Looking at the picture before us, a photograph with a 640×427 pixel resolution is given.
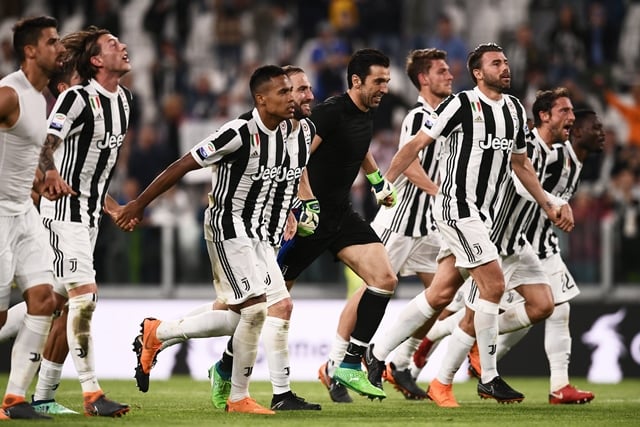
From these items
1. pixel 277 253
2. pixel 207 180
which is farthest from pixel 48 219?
pixel 207 180

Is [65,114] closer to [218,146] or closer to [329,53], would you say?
[218,146]

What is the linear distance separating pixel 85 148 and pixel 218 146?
32.3 inches

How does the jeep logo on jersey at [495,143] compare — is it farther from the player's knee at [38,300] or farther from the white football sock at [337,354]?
the player's knee at [38,300]

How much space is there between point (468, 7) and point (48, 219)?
1119 cm

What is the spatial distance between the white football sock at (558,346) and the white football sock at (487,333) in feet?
3.05

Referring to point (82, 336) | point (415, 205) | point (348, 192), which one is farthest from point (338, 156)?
point (82, 336)

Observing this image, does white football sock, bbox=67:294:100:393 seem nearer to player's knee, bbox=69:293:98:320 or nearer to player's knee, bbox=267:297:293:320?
player's knee, bbox=69:293:98:320

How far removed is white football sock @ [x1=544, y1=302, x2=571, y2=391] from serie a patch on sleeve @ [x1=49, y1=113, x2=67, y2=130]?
4238 mm

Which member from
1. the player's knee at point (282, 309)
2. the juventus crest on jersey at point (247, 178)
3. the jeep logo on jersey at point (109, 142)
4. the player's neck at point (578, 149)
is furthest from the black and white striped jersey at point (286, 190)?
the player's neck at point (578, 149)

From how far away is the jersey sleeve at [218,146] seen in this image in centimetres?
762

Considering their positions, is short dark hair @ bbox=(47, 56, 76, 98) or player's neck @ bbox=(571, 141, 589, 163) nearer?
short dark hair @ bbox=(47, 56, 76, 98)

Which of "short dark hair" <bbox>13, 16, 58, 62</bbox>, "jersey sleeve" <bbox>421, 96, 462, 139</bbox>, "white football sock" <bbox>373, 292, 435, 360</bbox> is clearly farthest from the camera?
"white football sock" <bbox>373, 292, 435, 360</bbox>

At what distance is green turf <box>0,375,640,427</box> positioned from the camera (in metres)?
7.29

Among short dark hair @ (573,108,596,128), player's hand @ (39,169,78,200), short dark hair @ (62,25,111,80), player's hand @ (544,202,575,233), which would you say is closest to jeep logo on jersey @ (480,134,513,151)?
player's hand @ (544,202,575,233)
